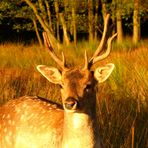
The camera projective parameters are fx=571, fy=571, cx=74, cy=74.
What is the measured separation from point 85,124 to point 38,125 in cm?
80

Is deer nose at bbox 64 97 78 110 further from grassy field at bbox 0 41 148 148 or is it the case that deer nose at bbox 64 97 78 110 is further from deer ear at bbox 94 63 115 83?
grassy field at bbox 0 41 148 148

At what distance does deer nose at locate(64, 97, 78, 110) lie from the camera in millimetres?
3824

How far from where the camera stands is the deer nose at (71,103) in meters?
3.82

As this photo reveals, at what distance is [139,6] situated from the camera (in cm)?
1902

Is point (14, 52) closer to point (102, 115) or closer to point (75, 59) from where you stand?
point (75, 59)

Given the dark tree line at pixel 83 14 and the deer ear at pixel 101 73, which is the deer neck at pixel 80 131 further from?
the dark tree line at pixel 83 14

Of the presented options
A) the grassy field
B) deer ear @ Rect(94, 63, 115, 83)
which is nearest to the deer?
deer ear @ Rect(94, 63, 115, 83)

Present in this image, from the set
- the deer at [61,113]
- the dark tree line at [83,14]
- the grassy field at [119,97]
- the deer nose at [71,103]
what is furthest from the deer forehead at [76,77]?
the dark tree line at [83,14]

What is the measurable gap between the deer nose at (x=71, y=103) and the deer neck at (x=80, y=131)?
0.73 feet

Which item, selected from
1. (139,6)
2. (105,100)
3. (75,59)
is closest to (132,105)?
(105,100)

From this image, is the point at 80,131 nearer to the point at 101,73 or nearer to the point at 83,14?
the point at 101,73

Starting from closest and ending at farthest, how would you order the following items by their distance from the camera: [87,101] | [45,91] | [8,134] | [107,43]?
[87,101]
[107,43]
[8,134]
[45,91]

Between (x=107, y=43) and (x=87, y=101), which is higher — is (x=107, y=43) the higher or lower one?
the higher one

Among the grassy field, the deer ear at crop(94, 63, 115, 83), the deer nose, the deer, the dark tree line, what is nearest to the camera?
the deer nose
